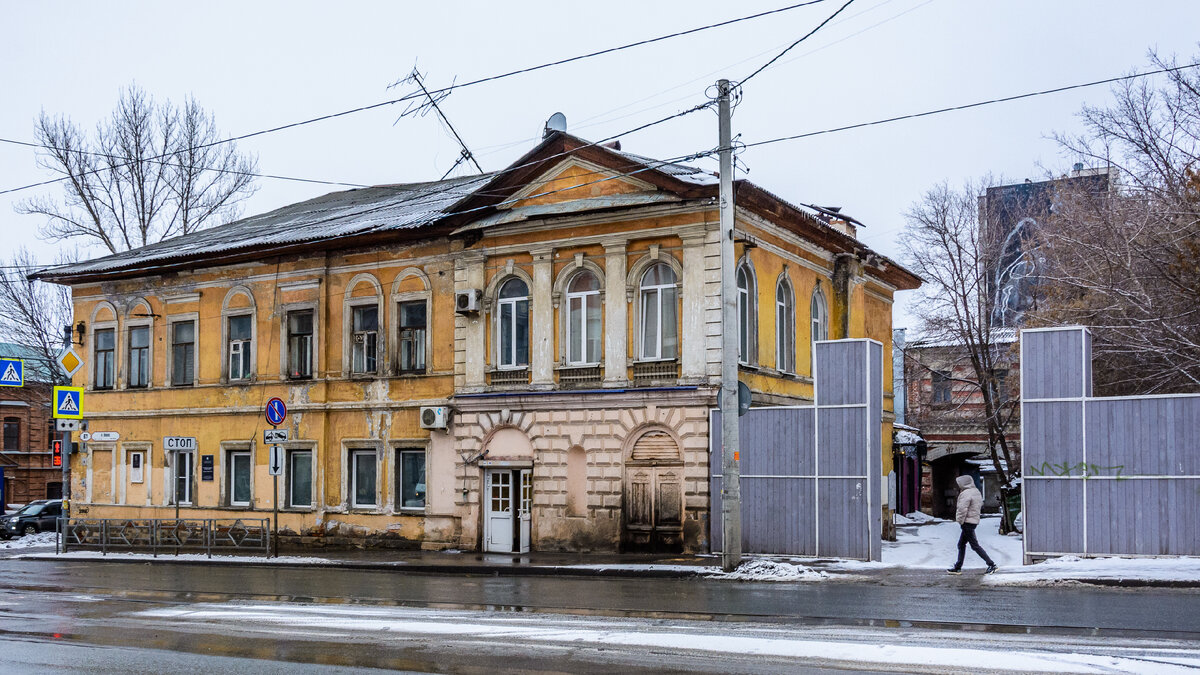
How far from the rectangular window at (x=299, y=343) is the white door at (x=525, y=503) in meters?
7.00

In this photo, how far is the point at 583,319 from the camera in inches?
1011

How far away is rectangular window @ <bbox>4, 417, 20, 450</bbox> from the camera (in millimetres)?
62906

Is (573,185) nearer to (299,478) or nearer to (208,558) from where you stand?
(299,478)

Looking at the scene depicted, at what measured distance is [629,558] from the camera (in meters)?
23.3

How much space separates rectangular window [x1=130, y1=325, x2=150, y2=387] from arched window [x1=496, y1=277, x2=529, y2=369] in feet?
39.7

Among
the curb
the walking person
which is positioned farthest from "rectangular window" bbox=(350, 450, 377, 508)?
the walking person

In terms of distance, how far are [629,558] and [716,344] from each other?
4.62 meters

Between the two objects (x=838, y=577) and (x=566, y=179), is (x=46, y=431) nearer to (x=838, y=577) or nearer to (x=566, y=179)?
(x=566, y=179)

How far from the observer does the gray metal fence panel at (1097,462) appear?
1869 centimetres

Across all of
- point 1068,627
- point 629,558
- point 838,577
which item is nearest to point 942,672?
point 1068,627

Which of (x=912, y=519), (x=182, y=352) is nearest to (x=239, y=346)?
(x=182, y=352)

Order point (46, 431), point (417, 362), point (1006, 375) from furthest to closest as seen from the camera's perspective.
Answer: point (46, 431), point (1006, 375), point (417, 362)

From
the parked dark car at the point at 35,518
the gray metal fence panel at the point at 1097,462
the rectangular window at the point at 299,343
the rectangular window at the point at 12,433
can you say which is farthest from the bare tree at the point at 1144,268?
the rectangular window at the point at 12,433

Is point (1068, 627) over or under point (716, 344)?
under
